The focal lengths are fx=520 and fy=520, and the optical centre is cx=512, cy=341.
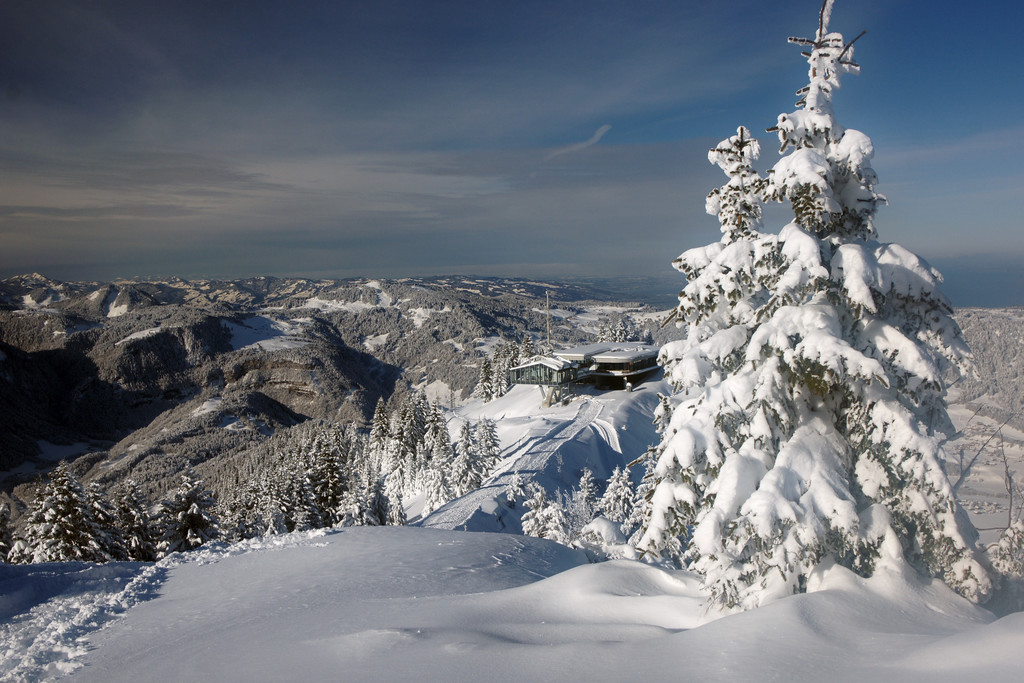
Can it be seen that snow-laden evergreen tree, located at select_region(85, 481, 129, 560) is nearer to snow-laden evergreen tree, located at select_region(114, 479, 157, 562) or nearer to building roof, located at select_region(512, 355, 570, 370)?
snow-laden evergreen tree, located at select_region(114, 479, 157, 562)

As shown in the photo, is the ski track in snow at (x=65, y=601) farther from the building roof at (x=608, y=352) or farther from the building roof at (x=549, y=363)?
the building roof at (x=608, y=352)

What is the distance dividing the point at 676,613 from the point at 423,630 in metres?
3.32

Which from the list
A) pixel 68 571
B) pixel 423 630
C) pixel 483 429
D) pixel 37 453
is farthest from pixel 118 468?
pixel 423 630

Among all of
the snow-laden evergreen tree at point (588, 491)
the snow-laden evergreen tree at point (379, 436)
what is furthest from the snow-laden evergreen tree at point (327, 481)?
the snow-laden evergreen tree at point (379, 436)

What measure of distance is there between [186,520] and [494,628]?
27.3 metres

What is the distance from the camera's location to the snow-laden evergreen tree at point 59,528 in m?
22.8

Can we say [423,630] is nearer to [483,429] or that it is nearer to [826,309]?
[826,309]

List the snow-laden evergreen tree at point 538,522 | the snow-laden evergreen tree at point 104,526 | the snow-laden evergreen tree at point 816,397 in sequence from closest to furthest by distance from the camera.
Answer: the snow-laden evergreen tree at point 816,397
the snow-laden evergreen tree at point 538,522
the snow-laden evergreen tree at point 104,526

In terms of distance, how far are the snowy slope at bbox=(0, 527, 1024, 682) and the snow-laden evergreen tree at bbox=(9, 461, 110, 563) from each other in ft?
47.9

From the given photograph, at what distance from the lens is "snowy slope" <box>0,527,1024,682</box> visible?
14.3 feet

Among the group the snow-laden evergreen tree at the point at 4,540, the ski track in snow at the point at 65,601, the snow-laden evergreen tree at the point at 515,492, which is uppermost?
the ski track in snow at the point at 65,601

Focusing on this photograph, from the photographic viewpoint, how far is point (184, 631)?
8281 mm

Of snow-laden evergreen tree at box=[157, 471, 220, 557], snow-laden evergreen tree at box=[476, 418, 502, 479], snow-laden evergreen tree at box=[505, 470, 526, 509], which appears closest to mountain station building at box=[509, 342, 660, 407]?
snow-laden evergreen tree at box=[476, 418, 502, 479]

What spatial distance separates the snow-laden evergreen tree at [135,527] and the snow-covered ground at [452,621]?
1760 centimetres
